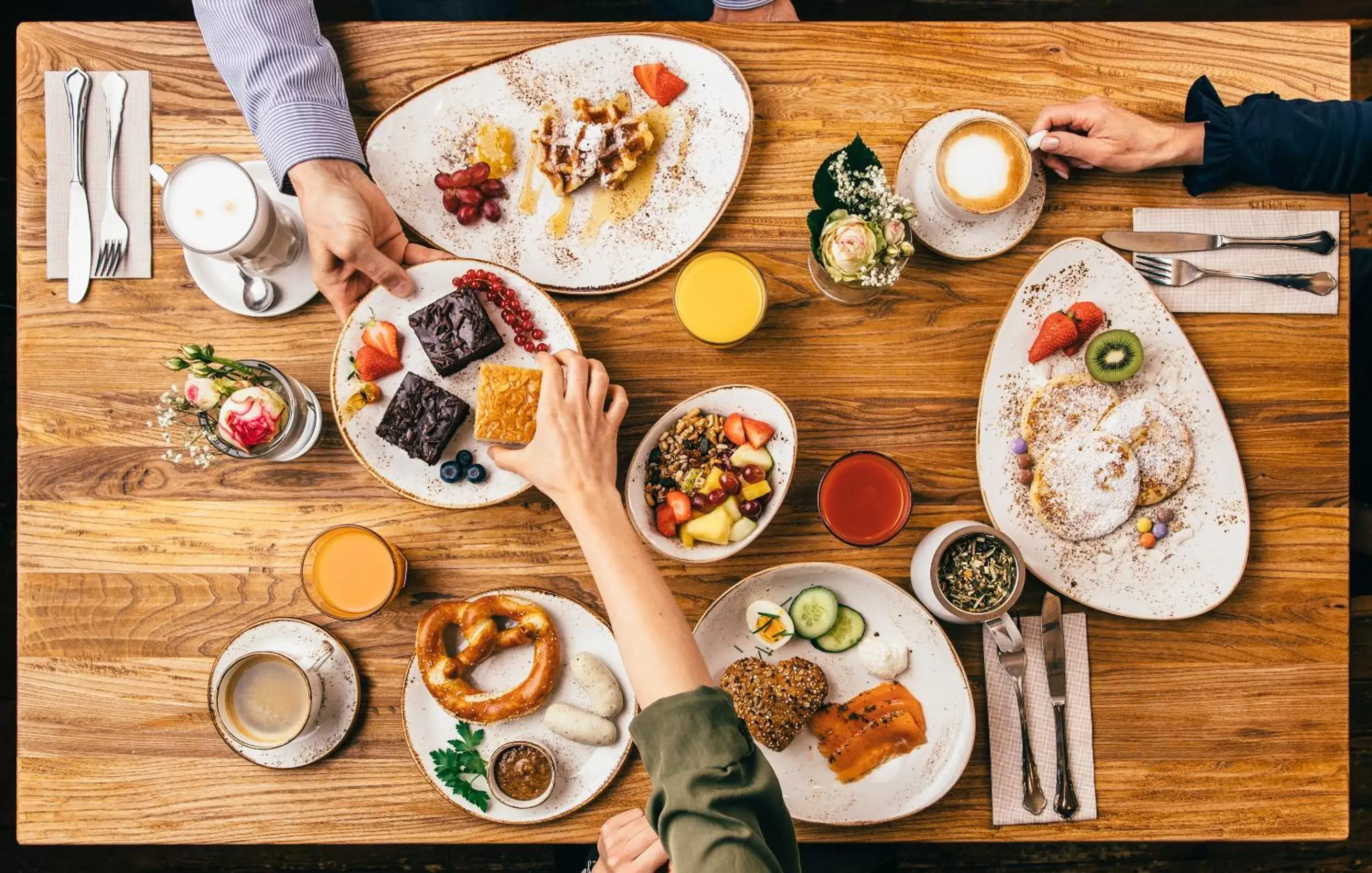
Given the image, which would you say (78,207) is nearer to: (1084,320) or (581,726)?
(581,726)

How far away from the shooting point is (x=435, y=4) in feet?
9.68

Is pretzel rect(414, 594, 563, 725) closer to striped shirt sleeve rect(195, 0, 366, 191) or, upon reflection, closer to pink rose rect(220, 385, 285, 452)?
pink rose rect(220, 385, 285, 452)

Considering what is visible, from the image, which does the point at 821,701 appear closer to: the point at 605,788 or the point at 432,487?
the point at 605,788

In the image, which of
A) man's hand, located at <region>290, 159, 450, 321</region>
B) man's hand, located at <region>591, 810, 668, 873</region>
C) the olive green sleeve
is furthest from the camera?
man's hand, located at <region>290, 159, 450, 321</region>

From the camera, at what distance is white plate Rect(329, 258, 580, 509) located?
2.26 metres

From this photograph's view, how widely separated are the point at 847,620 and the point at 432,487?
1.22m

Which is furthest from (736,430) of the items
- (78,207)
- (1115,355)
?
(78,207)

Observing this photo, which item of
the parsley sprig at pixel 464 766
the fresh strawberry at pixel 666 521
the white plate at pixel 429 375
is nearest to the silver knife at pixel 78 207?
the white plate at pixel 429 375

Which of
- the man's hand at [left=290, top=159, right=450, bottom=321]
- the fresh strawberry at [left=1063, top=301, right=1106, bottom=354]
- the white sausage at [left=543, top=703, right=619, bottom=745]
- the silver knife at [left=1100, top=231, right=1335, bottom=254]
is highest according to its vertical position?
the silver knife at [left=1100, top=231, right=1335, bottom=254]

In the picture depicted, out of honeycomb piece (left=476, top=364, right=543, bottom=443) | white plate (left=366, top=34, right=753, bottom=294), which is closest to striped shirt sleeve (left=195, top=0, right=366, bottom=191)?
white plate (left=366, top=34, right=753, bottom=294)

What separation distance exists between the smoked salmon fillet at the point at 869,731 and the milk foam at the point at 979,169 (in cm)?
139

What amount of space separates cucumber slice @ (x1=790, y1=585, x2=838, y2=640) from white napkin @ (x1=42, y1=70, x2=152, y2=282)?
2.07 m

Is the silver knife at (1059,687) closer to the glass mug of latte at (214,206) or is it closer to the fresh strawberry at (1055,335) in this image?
the fresh strawberry at (1055,335)

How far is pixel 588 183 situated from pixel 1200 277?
1.77 metres
